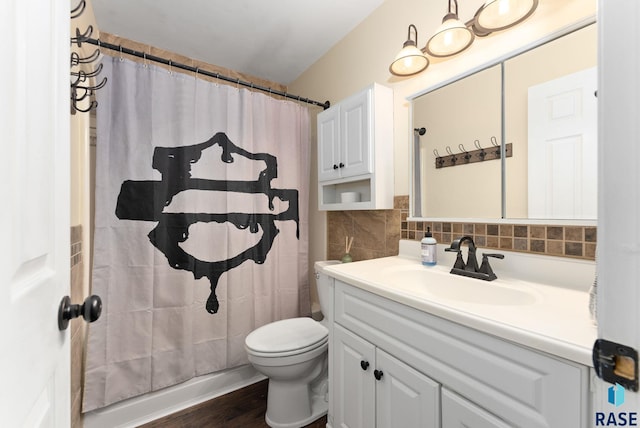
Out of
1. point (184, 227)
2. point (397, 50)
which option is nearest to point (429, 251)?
point (397, 50)

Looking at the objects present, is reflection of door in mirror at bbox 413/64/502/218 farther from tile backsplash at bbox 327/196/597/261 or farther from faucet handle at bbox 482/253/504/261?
faucet handle at bbox 482/253/504/261

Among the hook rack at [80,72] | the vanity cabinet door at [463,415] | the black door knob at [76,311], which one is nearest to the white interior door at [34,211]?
the black door knob at [76,311]

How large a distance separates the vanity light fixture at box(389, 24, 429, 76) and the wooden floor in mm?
1998

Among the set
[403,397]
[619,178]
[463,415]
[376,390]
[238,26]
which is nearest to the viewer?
[619,178]

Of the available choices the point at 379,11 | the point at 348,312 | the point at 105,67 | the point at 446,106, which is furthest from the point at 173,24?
the point at 348,312

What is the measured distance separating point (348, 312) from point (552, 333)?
698 millimetres

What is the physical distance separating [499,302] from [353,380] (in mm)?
661

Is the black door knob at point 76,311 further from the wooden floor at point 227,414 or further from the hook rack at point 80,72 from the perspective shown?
the wooden floor at point 227,414

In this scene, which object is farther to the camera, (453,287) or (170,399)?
(170,399)

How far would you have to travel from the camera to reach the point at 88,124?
1.50m

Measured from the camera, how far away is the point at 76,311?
580 mm

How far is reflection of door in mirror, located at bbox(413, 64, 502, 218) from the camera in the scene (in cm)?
115

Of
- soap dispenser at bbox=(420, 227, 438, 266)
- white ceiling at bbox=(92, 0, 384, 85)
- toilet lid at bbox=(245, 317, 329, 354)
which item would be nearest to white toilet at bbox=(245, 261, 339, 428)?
toilet lid at bbox=(245, 317, 329, 354)

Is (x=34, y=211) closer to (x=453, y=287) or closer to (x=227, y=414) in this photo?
(x=453, y=287)
